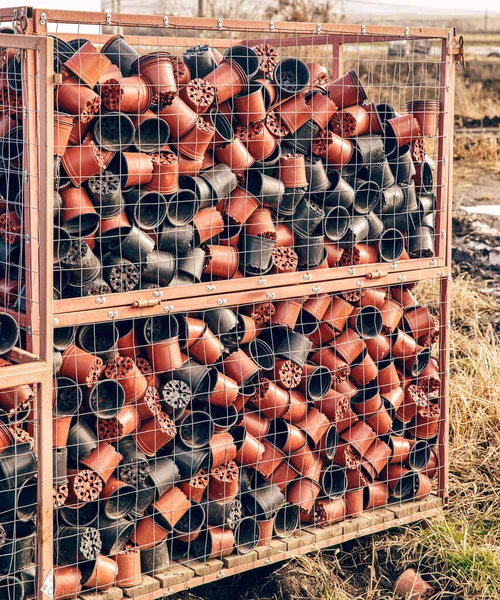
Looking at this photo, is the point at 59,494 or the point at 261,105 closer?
the point at 59,494

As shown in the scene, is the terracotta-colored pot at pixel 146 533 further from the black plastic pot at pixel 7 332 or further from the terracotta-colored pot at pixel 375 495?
the terracotta-colored pot at pixel 375 495

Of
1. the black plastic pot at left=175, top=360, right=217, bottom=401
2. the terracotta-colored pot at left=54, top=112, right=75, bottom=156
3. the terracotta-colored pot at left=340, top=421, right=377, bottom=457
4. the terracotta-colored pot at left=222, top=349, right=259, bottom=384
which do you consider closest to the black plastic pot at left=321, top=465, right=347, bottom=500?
the terracotta-colored pot at left=340, top=421, right=377, bottom=457

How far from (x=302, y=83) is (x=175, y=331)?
1123mm

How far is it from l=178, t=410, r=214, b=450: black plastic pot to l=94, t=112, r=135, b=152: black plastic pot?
3.44 ft

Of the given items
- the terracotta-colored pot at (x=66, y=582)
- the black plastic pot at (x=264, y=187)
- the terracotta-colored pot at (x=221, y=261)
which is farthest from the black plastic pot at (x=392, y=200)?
the terracotta-colored pot at (x=66, y=582)

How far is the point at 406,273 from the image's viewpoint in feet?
13.4

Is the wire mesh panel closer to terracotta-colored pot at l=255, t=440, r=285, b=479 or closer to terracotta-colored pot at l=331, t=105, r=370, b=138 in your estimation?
terracotta-colored pot at l=331, t=105, r=370, b=138

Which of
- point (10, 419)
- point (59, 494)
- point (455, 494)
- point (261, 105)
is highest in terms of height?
point (261, 105)

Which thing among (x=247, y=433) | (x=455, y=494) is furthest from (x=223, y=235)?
(x=455, y=494)

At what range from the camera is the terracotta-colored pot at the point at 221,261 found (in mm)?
3533

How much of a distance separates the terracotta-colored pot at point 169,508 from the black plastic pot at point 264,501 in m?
0.35

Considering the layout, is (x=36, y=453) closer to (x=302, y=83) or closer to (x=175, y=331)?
(x=175, y=331)

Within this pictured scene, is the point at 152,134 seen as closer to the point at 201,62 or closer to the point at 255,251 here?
the point at 201,62

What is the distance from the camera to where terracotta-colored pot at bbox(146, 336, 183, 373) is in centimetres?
343
